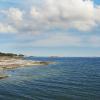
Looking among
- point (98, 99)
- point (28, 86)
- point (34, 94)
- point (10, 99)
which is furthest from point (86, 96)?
point (28, 86)

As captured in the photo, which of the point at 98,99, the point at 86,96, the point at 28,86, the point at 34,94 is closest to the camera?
the point at 98,99

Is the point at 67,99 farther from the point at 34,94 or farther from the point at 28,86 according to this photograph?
the point at 28,86

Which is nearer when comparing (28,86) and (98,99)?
(98,99)

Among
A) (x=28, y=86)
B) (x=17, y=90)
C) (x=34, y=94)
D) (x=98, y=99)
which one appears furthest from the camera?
(x=28, y=86)

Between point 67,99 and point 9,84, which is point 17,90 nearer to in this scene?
point 9,84

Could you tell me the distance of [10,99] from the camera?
50125 mm

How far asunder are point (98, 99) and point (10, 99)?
55.4 ft

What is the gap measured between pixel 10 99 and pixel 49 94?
8536 mm

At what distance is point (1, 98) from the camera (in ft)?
168

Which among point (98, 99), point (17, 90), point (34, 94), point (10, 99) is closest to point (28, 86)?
point (17, 90)

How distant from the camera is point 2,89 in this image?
61438mm

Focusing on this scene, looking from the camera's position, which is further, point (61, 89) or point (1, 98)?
point (61, 89)

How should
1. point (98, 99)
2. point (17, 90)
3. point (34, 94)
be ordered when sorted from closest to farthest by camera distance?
1. point (98, 99)
2. point (34, 94)
3. point (17, 90)

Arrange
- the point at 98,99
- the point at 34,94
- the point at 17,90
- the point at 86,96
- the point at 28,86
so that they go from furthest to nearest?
the point at 28,86, the point at 17,90, the point at 34,94, the point at 86,96, the point at 98,99
